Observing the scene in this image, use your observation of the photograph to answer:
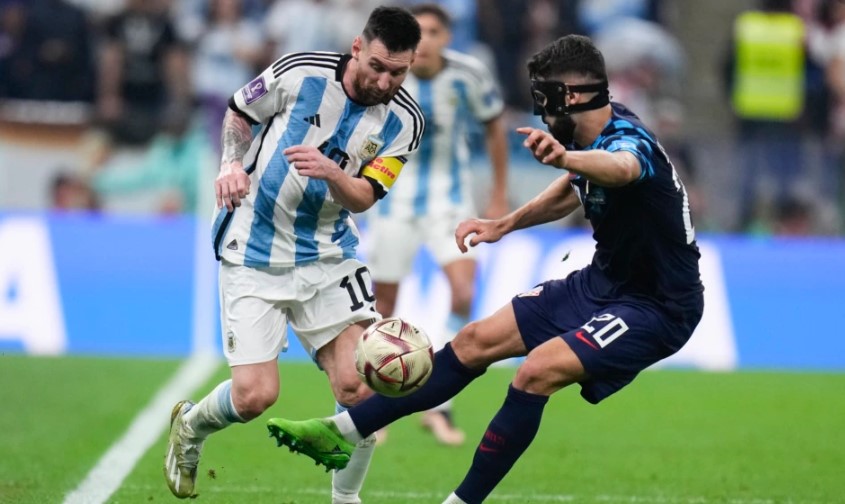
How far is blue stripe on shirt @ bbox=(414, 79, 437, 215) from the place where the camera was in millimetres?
9492

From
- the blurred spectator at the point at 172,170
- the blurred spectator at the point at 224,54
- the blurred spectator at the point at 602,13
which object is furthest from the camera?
the blurred spectator at the point at 602,13

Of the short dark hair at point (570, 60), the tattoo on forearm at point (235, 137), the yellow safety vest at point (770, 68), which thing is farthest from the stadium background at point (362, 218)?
the short dark hair at point (570, 60)

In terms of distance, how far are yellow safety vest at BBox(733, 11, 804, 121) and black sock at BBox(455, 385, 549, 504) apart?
32.3 feet

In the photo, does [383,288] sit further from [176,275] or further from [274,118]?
[176,275]

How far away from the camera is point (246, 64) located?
15180 mm

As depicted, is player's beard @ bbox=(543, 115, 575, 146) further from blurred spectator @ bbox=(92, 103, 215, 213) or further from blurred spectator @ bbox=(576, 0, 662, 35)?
blurred spectator @ bbox=(576, 0, 662, 35)

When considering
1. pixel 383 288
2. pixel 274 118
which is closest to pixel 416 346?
pixel 274 118

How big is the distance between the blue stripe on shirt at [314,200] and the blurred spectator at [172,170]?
768 cm

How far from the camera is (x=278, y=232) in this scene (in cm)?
648

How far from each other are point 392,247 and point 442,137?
0.84m

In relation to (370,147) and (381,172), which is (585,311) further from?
(370,147)

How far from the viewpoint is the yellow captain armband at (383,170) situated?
6348 mm

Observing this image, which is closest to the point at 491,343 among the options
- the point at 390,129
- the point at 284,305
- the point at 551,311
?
the point at 551,311

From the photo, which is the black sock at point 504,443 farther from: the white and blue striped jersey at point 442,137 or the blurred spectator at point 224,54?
the blurred spectator at point 224,54
